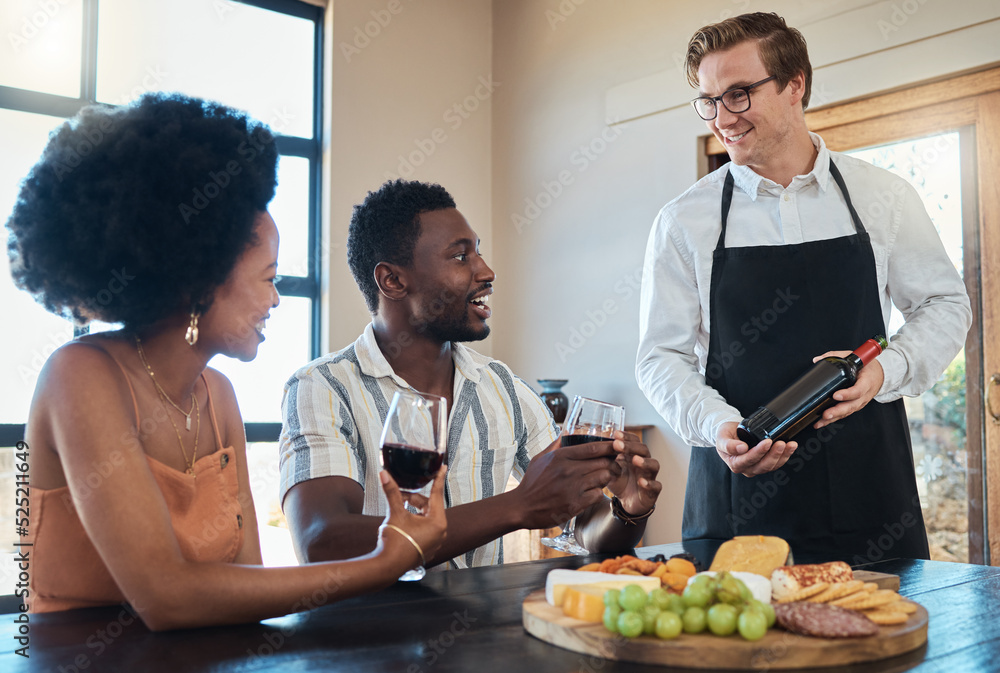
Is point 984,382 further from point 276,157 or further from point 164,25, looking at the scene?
point 164,25

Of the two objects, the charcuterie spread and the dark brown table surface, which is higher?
the charcuterie spread

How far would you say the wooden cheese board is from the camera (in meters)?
0.83

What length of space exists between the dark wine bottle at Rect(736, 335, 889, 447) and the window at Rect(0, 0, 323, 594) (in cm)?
317

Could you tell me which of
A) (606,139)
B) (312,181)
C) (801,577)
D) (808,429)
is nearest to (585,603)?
(801,577)

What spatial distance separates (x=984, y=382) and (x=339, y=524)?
2688 millimetres

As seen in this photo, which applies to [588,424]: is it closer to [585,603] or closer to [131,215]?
[585,603]

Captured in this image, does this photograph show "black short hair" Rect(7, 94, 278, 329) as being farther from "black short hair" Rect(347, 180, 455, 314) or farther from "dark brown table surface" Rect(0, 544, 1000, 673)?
"black short hair" Rect(347, 180, 455, 314)

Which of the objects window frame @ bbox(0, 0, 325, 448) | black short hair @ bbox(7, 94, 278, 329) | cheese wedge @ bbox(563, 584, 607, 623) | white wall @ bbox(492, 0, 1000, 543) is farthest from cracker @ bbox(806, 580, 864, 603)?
window frame @ bbox(0, 0, 325, 448)

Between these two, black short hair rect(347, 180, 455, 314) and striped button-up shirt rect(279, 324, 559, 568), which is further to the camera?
black short hair rect(347, 180, 455, 314)

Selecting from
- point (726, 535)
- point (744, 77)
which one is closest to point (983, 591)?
point (726, 535)

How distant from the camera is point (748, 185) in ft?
6.40

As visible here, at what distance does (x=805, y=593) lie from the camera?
95 cm

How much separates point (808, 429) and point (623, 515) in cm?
49

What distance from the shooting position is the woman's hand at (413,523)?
104cm
